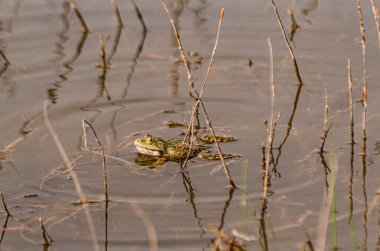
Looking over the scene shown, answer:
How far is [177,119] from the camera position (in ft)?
26.0

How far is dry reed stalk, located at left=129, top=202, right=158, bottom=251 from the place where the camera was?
5.80m

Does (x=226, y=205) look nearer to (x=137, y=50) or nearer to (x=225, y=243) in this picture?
(x=225, y=243)

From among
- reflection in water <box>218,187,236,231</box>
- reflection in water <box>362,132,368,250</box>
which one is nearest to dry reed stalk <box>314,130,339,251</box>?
reflection in water <box>362,132,368,250</box>

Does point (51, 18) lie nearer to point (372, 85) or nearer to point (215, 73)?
point (215, 73)

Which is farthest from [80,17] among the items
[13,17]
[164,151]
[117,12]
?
[164,151]

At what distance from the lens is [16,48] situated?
955 centimetres

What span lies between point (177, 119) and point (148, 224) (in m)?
2.02

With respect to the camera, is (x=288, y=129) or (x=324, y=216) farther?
(x=288, y=129)

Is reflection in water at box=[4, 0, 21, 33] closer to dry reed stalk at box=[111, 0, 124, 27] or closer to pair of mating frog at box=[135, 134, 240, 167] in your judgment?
dry reed stalk at box=[111, 0, 124, 27]

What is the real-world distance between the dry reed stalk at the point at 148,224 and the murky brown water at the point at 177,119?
0.08 ft

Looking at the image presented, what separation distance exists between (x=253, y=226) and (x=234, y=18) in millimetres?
4407

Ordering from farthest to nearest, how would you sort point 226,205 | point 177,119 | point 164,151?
1. point 177,119
2. point 164,151
3. point 226,205

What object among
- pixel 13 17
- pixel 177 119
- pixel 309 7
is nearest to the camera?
pixel 177 119

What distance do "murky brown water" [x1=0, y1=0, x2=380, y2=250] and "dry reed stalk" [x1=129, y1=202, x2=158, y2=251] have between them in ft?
0.08
